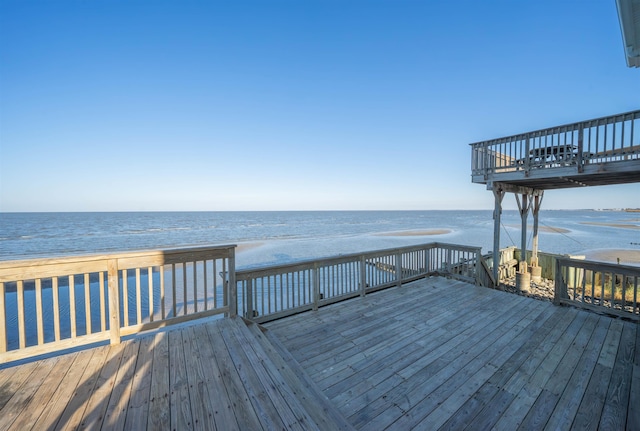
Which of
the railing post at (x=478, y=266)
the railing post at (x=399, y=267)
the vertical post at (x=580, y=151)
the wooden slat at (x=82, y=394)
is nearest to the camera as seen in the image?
the wooden slat at (x=82, y=394)

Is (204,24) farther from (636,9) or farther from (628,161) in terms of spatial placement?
(628,161)

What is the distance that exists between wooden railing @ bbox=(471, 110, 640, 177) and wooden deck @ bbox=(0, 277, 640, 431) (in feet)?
12.5

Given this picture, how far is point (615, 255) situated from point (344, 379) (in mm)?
24015

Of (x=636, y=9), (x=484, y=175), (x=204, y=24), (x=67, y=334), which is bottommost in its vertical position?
(x=67, y=334)

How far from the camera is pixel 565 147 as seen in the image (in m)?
5.67

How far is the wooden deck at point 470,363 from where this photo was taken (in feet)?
6.39

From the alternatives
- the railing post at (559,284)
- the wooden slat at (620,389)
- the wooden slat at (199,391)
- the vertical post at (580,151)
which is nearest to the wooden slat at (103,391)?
the wooden slat at (199,391)

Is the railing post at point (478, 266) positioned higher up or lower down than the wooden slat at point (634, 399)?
higher up

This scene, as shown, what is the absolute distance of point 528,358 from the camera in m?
2.76

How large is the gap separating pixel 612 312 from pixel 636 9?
13.8ft

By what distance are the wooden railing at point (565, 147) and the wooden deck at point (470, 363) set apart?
142 inches

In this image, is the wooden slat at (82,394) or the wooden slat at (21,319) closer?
the wooden slat at (82,394)

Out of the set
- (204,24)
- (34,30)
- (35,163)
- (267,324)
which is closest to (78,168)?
(35,163)

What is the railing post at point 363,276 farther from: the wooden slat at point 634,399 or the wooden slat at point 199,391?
the wooden slat at point 634,399
